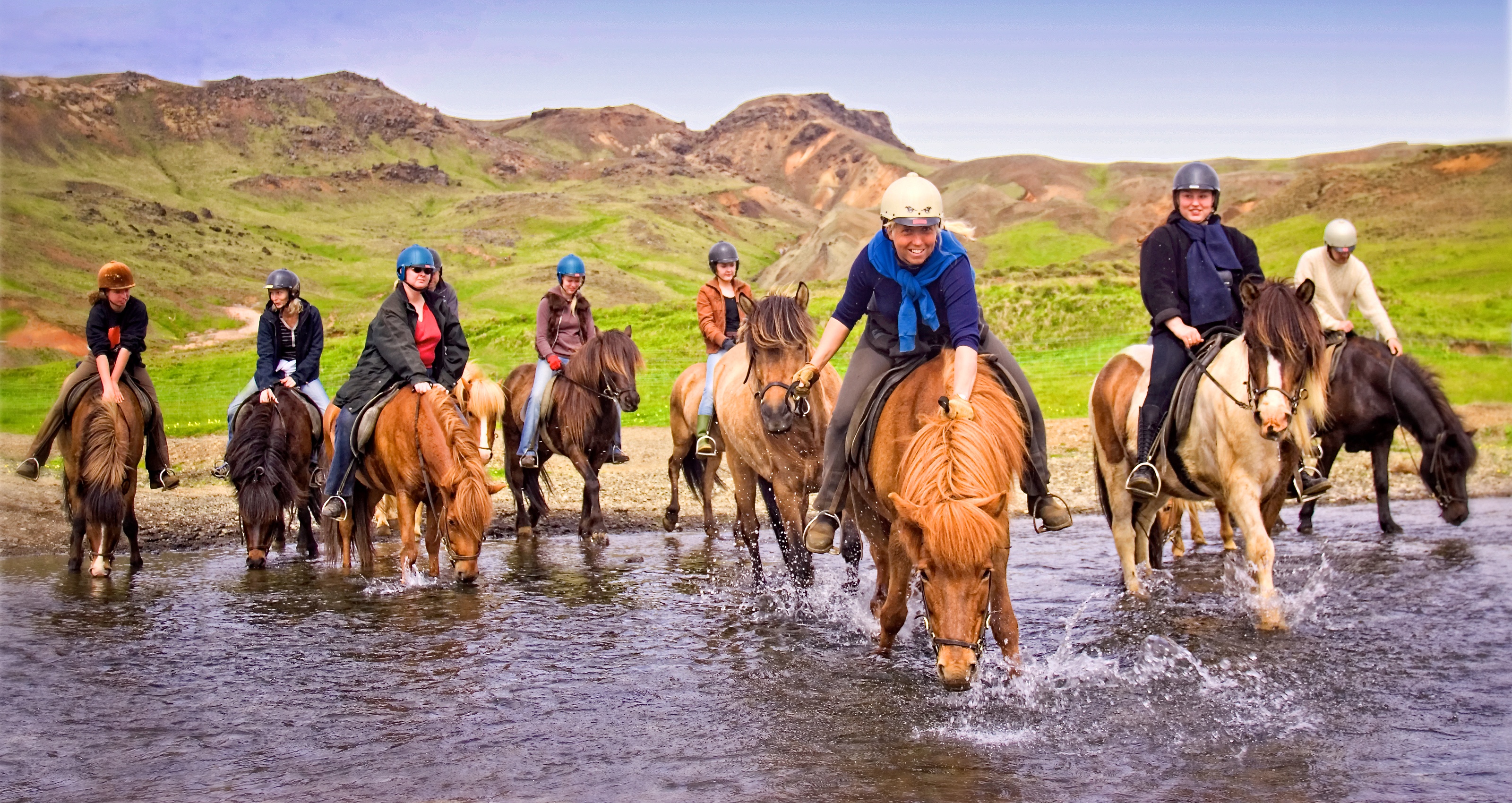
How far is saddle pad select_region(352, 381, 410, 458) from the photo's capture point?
998cm

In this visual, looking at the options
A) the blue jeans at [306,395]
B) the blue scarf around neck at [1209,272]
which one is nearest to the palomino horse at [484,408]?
the blue jeans at [306,395]

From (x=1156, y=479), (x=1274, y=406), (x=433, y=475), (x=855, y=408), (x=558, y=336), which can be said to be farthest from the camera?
(x=558, y=336)

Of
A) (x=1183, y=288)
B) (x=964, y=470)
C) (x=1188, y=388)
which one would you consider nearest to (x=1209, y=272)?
(x=1183, y=288)

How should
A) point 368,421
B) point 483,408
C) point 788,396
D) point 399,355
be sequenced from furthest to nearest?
point 483,408, point 368,421, point 399,355, point 788,396

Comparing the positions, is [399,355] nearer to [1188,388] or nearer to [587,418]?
[587,418]

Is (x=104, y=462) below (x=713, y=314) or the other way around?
below

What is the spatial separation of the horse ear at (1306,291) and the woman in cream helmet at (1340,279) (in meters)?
3.89

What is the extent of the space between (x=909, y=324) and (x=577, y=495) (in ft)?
36.2

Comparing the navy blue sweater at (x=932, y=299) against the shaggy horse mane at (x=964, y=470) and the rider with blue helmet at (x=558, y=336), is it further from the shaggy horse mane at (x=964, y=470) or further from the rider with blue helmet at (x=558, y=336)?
the rider with blue helmet at (x=558, y=336)

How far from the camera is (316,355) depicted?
1200 cm

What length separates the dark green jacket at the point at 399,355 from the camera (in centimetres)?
978

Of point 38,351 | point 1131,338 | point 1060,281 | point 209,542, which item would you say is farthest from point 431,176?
point 209,542

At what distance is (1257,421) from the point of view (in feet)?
24.9

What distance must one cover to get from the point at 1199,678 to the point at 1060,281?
1638 inches
